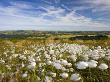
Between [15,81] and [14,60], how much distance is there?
3.71 m

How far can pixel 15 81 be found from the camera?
5.02 metres

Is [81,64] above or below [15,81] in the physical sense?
above

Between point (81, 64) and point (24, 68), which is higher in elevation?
point (81, 64)

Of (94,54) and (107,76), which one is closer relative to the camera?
(107,76)

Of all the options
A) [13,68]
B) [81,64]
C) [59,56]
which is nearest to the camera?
[81,64]

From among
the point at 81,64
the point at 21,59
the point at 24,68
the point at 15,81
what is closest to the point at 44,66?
the point at 24,68

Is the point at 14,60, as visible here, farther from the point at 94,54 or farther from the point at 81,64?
the point at 81,64

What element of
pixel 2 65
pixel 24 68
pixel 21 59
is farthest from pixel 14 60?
pixel 24 68

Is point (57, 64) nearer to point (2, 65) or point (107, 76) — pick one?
point (107, 76)

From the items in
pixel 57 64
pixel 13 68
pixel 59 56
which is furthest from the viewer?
pixel 59 56

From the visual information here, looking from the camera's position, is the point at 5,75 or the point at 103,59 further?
the point at 103,59

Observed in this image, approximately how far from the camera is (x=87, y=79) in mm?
5535

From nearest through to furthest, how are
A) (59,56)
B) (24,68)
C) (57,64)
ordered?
1. (57,64)
2. (24,68)
3. (59,56)

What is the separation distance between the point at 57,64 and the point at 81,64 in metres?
0.80
